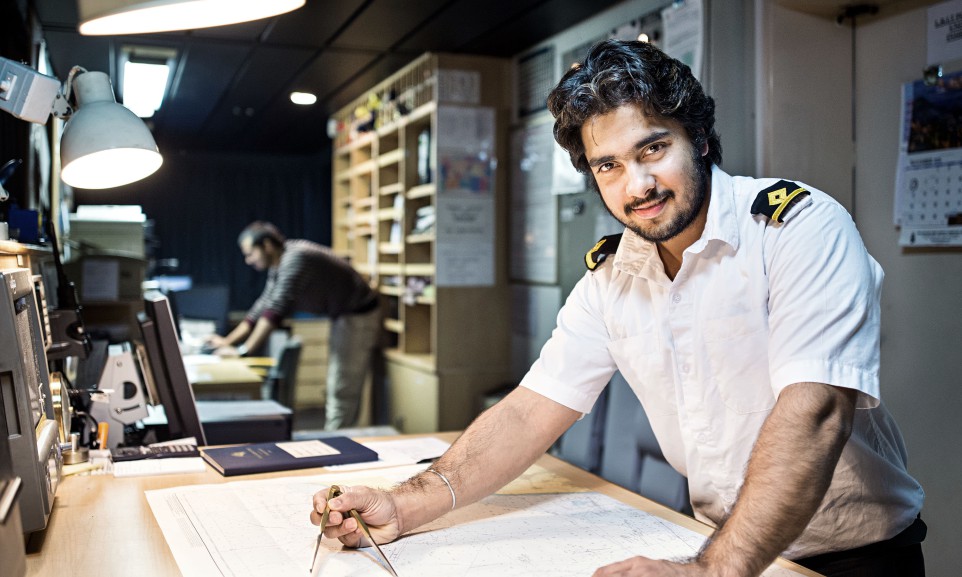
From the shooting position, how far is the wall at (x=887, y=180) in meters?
2.59

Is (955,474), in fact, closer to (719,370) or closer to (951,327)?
(951,327)

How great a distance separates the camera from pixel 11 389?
3.82ft

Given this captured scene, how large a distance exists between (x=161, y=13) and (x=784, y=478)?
3.92 feet

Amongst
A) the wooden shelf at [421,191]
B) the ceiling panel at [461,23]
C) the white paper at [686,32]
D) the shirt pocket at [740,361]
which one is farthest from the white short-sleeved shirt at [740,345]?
the wooden shelf at [421,191]

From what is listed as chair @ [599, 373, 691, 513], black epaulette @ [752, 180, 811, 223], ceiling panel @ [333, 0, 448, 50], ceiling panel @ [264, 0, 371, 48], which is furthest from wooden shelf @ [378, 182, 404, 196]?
black epaulette @ [752, 180, 811, 223]

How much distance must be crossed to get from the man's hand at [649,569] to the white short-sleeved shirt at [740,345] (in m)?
0.33

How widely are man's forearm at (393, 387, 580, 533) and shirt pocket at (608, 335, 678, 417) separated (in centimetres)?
13

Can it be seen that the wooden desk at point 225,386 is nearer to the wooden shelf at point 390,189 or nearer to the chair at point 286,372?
the chair at point 286,372

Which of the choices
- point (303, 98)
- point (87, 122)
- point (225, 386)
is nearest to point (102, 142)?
point (87, 122)

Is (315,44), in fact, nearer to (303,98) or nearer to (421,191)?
(421,191)

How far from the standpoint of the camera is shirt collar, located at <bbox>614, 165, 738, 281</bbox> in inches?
54.3

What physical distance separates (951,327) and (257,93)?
4737 mm

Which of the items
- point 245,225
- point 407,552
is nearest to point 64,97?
point 407,552

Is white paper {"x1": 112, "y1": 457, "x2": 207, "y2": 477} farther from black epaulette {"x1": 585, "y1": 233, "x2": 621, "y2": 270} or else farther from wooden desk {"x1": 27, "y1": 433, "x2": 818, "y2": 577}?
black epaulette {"x1": 585, "y1": 233, "x2": 621, "y2": 270}
